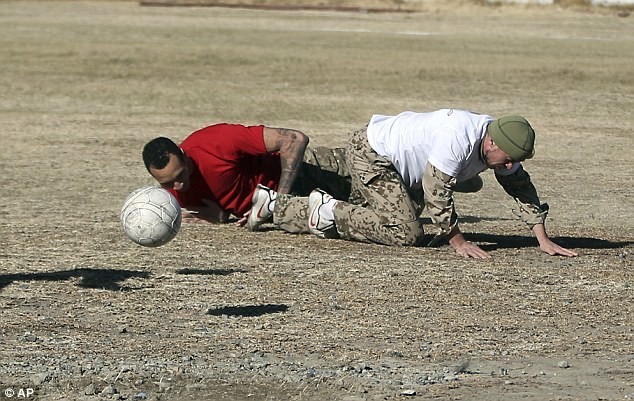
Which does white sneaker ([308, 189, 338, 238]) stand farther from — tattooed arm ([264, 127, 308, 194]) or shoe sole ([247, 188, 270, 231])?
shoe sole ([247, 188, 270, 231])

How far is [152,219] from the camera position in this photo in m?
8.37

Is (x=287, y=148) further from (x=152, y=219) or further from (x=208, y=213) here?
(x=152, y=219)

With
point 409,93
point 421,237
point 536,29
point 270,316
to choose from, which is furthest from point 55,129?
point 536,29

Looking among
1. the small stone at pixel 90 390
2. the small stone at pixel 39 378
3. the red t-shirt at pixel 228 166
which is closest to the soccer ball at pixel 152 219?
the red t-shirt at pixel 228 166

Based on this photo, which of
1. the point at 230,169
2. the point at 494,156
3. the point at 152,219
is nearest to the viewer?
the point at 152,219

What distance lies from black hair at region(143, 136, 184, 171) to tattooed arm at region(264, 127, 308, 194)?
34.4 inches

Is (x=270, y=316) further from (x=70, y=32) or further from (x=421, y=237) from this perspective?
(x=70, y=32)

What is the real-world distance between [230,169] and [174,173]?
1.95 ft

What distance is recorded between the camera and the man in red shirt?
31.8 ft

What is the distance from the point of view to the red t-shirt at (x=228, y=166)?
9875 millimetres

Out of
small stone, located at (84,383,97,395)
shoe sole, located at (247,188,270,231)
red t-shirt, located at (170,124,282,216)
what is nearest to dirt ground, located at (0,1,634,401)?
small stone, located at (84,383,97,395)

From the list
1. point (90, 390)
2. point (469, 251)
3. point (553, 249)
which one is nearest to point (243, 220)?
point (469, 251)

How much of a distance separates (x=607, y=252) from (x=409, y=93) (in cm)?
1137

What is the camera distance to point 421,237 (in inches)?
386
